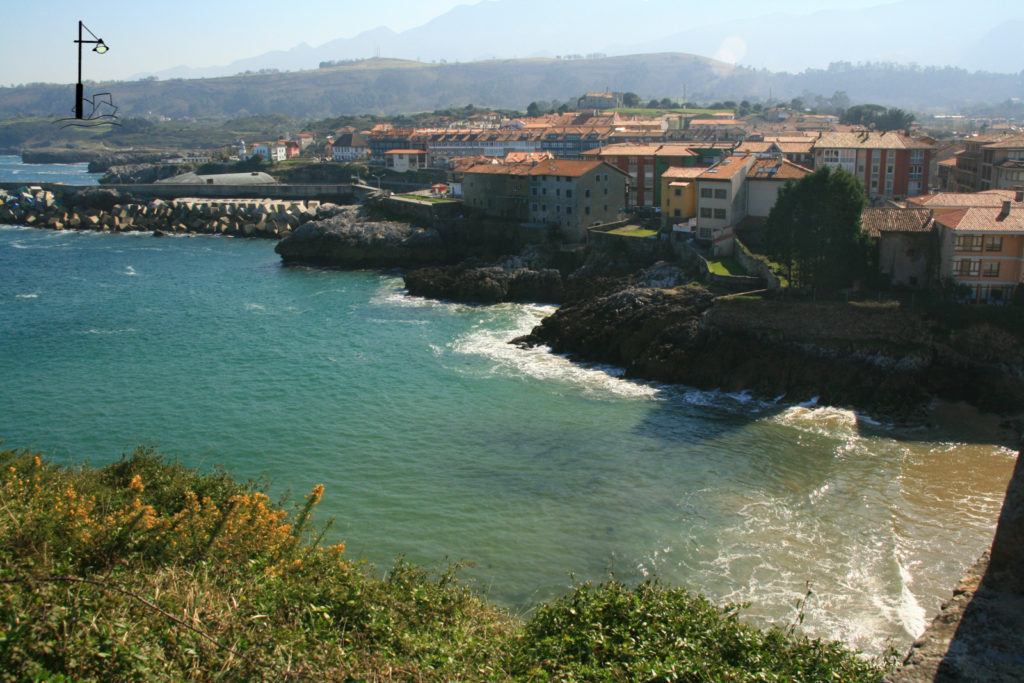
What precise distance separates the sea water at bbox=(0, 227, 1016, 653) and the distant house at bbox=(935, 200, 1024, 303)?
22.0 ft

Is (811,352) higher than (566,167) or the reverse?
the reverse

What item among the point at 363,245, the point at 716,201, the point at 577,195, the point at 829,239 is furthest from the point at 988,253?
the point at 363,245

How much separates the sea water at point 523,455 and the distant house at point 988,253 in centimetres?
671

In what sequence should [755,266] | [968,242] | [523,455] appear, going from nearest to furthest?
[523,455]
[968,242]
[755,266]

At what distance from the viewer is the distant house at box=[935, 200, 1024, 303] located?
24859mm

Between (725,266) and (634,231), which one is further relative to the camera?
(634,231)

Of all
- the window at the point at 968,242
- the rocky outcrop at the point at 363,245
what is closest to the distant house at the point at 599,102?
the rocky outcrop at the point at 363,245

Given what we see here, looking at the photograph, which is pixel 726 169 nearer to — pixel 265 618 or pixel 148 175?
pixel 265 618

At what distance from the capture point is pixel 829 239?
26.7 m

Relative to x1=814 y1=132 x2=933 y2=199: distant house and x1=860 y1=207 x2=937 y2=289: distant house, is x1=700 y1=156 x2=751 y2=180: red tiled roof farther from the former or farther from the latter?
x1=860 y1=207 x2=937 y2=289: distant house

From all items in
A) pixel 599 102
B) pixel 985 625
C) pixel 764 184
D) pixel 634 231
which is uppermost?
pixel 599 102

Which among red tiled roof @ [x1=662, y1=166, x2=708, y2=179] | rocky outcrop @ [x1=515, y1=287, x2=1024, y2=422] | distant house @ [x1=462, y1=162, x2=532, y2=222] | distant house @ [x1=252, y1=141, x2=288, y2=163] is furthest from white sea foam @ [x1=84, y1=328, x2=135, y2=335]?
distant house @ [x1=252, y1=141, x2=288, y2=163]

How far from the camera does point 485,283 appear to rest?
3781cm

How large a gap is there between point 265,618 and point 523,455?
11.8 meters
